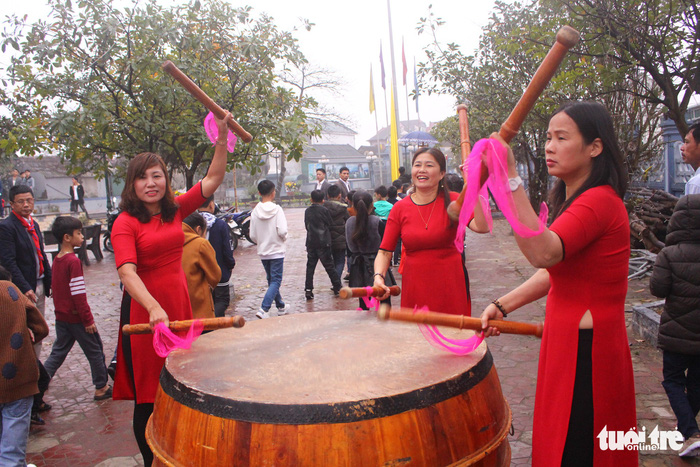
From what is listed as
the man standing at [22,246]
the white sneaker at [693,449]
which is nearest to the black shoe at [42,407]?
the man standing at [22,246]

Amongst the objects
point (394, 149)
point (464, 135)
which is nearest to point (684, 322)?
point (464, 135)

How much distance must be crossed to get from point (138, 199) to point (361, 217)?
4.17m

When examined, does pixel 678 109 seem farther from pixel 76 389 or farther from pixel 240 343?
pixel 76 389

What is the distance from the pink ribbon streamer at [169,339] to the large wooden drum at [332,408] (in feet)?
0.20

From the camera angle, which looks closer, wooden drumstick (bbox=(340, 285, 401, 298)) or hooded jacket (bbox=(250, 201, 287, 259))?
wooden drumstick (bbox=(340, 285, 401, 298))

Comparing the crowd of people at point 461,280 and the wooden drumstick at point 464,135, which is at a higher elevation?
the wooden drumstick at point 464,135

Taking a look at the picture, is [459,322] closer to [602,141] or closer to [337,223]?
[602,141]

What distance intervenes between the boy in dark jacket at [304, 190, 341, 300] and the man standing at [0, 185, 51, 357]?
374 centimetres

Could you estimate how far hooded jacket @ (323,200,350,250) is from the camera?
8.33 m

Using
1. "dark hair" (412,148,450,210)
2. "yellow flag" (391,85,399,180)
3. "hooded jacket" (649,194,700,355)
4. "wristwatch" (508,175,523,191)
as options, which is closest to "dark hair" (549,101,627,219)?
"wristwatch" (508,175,523,191)

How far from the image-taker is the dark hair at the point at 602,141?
174cm

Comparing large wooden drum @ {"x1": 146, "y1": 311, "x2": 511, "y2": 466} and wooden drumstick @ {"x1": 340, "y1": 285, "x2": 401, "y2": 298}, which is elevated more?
wooden drumstick @ {"x1": 340, "y1": 285, "x2": 401, "y2": 298}

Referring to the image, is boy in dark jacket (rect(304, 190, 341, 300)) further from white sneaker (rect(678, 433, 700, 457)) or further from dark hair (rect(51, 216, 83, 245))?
white sneaker (rect(678, 433, 700, 457))

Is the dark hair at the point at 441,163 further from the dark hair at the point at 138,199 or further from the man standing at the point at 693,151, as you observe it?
the man standing at the point at 693,151
